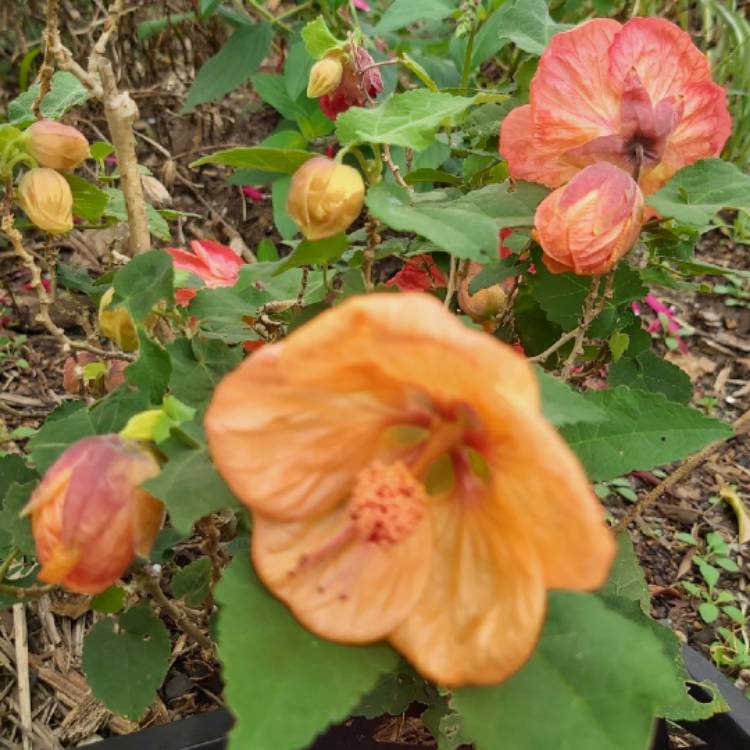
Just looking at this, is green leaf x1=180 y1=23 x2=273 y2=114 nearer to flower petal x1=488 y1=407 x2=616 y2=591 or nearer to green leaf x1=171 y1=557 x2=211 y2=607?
green leaf x1=171 y1=557 x2=211 y2=607

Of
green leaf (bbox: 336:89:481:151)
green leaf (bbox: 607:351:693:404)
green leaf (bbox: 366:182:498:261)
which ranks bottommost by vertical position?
green leaf (bbox: 607:351:693:404)

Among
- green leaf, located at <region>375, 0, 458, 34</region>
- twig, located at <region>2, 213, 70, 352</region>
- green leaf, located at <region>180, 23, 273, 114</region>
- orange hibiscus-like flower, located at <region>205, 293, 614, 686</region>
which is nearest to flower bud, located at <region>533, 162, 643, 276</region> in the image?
orange hibiscus-like flower, located at <region>205, 293, 614, 686</region>

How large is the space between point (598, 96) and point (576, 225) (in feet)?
0.48

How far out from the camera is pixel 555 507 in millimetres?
409

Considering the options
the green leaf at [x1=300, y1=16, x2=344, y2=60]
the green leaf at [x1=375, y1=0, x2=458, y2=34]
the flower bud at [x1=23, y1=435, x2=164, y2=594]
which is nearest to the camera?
the flower bud at [x1=23, y1=435, x2=164, y2=594]

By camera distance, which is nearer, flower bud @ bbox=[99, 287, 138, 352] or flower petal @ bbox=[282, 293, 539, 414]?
flower petal @ bbox=[282, 293, 539, 414]

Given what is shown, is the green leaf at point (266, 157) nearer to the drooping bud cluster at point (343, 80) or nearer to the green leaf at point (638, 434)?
the drooping bud cluster at point (343, 80)

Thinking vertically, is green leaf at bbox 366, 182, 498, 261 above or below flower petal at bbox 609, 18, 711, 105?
below

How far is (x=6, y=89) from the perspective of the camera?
223 cm

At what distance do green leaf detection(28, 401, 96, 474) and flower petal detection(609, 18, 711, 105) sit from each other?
1.53 ft

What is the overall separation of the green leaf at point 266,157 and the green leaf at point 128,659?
1.18 ft

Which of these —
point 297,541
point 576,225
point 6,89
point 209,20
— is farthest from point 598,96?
point 6,89

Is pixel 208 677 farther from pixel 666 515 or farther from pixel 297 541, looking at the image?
pixel 666 515

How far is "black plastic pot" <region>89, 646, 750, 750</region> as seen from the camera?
0.83m
